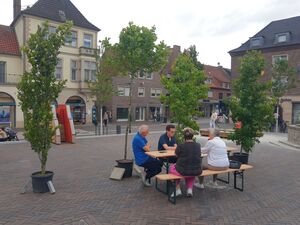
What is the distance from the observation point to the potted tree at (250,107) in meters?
10.8

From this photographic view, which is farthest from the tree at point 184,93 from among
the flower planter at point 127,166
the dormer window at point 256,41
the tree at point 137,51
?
the dormer window at point 256,41

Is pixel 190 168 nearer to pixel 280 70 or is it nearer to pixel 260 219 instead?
pixel 260 219

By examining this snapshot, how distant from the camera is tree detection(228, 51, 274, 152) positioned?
10.8m

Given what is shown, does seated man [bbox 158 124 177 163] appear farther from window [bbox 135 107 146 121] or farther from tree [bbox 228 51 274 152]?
window [bbox 135 107 146 121]

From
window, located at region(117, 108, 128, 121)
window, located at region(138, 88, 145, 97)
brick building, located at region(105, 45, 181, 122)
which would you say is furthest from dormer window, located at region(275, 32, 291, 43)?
window, located at region(117, 108, 128, 121)

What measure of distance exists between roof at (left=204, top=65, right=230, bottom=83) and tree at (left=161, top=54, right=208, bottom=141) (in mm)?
51557

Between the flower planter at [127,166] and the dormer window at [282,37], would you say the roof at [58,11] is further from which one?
the flower planter at [127,166]

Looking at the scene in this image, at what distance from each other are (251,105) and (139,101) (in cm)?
3245

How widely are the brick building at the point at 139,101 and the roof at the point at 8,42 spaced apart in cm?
1256

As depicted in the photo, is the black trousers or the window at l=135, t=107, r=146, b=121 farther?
the window at l=135, t=107, r=146, b=121

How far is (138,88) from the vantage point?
1693 inches

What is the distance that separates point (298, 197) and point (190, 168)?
8.82 feet

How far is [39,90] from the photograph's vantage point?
7.38m

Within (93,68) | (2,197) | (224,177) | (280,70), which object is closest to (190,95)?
(224,177)
